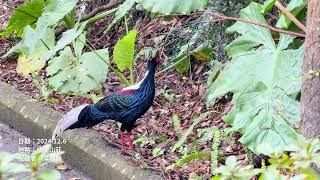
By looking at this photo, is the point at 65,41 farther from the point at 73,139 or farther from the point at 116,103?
the point at 73,139

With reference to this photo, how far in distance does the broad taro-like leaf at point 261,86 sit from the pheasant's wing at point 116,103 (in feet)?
2.14

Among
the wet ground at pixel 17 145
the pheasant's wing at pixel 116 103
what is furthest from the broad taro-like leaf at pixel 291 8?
the wet ground at pixel 17 145

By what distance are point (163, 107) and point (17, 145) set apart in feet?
4.32

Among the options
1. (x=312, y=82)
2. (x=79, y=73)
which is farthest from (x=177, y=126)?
(x=312, y=82)

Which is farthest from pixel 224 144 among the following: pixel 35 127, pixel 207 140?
pixel 35 127

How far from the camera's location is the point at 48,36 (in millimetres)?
6195

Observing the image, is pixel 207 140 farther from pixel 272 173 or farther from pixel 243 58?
pixel 272 173

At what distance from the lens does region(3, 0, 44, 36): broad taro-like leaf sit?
6.34 m

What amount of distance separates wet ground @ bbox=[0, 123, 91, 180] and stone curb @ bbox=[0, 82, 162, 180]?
0.04 m

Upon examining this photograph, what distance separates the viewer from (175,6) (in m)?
4.50

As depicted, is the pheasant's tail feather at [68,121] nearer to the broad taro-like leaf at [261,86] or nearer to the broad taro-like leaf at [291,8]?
the broad taro-like leaf at [261,86]

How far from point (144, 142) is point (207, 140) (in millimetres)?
503

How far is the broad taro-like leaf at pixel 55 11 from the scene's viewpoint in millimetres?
5598

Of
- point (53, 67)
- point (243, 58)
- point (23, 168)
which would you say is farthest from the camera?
point (53, 67)
